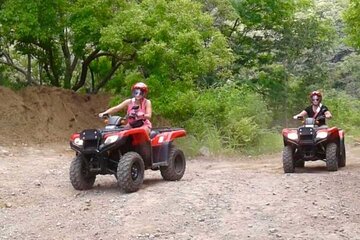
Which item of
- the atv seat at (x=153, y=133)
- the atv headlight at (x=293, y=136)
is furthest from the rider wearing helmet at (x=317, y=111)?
the atv seat at (x=153, y=133)

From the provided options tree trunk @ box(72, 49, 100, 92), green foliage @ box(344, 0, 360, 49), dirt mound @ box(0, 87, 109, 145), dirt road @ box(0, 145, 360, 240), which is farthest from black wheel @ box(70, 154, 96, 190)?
green foliage @ box(344, 0, 360, 49)

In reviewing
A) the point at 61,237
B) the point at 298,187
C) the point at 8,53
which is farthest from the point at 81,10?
the point at 61,237

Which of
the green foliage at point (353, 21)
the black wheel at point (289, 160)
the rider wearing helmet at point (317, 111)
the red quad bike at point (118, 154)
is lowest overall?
the black wheel at point (289, 160)

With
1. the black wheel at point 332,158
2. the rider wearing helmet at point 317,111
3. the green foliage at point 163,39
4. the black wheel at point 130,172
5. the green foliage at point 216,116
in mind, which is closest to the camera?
the black wheel at point 130,172

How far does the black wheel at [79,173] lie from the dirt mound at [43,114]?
6.53 m

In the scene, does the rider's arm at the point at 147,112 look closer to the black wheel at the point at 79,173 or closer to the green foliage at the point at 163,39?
the black wheel at the point at 79,173

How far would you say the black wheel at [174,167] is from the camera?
10156mm

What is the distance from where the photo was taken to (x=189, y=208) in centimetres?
766

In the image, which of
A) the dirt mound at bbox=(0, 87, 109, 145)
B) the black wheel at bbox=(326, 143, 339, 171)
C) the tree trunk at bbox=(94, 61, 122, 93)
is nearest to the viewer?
the black wheel at bbox=(326, 143, 339, 171)

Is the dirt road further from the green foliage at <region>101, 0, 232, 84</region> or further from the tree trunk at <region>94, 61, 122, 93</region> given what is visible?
the tree trunk at <region>94, 61, 122, 93</region>

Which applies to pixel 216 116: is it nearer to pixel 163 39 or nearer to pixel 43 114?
pixel 163 39

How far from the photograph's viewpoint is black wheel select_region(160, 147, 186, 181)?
400 inches

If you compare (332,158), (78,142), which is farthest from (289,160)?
(78,142)

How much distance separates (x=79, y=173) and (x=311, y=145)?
14.1 ft
